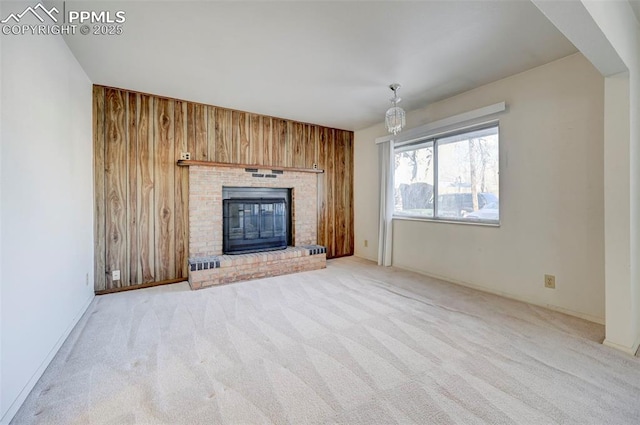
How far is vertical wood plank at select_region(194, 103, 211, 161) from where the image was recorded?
3.79 meters

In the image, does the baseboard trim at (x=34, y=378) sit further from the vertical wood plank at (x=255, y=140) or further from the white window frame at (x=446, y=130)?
the white window frame at (x=446, y=130)

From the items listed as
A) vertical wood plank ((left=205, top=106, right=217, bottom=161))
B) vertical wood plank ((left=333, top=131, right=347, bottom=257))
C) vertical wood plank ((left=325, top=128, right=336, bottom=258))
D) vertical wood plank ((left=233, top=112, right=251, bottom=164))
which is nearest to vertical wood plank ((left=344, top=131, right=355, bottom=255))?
vertical wood plank ((left=333, top=131, right=347, bottom=257))

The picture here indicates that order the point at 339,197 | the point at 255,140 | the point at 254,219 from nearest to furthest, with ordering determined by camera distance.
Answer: the point at 254,219, the point at 255,140, the point at 339,197

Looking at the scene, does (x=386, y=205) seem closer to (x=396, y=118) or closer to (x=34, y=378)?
(x=396, y=118)

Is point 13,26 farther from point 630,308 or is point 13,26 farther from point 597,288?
point 597,288

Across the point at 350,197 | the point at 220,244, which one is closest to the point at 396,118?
the point at 350,197

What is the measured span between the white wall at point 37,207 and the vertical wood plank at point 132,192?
70 cm

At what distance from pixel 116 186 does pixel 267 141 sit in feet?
7.01

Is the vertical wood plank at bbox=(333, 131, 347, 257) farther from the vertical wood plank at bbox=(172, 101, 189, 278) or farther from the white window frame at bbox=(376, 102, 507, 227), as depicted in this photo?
the vertical wood plank at bbox=(172, 101, 189, 278)

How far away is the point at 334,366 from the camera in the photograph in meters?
1.77

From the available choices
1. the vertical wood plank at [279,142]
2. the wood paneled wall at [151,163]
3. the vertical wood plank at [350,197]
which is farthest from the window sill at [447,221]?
the wood paneled wall at [151,163]

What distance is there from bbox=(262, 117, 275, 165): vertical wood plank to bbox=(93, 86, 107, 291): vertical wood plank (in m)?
2.02

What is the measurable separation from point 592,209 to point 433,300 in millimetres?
1662

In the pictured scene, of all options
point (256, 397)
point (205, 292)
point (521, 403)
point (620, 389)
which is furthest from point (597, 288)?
point (205, 292)
